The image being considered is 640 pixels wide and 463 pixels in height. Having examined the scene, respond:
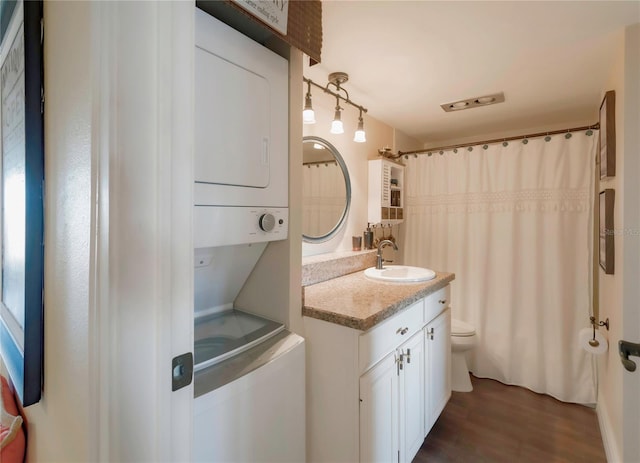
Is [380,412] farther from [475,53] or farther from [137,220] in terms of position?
[475,53]

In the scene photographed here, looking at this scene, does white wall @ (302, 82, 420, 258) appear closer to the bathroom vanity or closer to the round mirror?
the round mirror

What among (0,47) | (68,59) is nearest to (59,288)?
(68,59)

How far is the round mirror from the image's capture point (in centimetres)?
190

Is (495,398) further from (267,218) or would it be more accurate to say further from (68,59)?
(68,59)

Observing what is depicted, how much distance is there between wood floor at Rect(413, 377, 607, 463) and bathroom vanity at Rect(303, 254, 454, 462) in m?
0.34

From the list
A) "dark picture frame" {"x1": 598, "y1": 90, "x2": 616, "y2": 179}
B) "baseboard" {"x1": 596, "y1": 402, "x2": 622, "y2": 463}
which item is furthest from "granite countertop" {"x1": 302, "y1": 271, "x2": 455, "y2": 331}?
"baseboard" {"x1": 596, "y1": 402, "x2": 622, "y2": 463}

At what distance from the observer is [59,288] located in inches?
27.7

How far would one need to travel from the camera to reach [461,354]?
2266mm

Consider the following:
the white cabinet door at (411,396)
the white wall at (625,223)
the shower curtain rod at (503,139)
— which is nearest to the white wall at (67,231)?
the white cabinet door at (411,396)

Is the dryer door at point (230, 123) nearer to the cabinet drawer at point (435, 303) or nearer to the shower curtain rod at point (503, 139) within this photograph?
the cabinet drawer at point (435, 303)

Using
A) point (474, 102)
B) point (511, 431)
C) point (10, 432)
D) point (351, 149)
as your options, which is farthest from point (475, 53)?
point (10, 432)

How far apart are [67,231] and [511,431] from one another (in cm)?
243

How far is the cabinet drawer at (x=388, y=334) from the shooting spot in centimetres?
118

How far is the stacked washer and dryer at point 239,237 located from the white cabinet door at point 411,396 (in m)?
0.54
